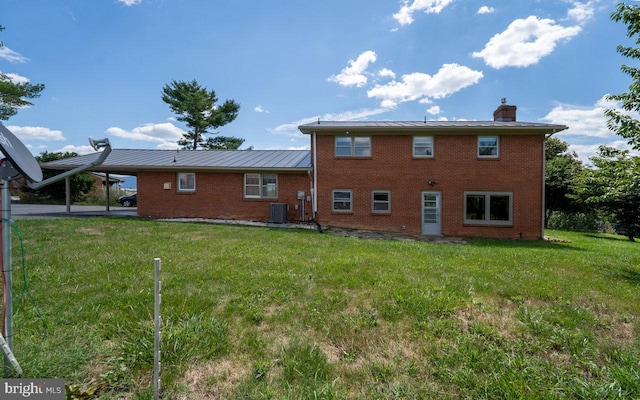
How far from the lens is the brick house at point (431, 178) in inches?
507

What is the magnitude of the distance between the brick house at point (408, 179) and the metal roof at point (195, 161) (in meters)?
0.10

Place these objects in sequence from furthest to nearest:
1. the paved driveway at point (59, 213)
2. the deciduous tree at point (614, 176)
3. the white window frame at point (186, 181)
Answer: the white window frame at point (186, 181)
the paved driveway at point (59, 213)
the deciduous tree at point (614, 176)

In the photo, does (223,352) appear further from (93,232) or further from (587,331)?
(93,232)

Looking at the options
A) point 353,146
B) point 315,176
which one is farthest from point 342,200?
point 353,146

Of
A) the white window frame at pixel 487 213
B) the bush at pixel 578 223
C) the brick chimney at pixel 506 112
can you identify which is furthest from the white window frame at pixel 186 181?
the bush at pixel 578 223

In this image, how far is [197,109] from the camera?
3006cm

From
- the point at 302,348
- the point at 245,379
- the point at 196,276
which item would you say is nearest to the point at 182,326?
the point at 245,379

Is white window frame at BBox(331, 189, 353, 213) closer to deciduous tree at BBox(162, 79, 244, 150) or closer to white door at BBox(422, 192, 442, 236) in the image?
white door at BBox(422, 192, 442, 236)

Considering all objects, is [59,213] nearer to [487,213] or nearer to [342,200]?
[342,200]

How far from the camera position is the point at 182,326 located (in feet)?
9.78

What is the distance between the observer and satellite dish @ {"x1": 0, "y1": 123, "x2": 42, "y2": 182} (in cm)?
185

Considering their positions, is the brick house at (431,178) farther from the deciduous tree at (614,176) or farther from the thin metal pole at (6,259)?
the thin metal pole at (6,259)

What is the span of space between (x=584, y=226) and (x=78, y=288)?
98.1 ft
